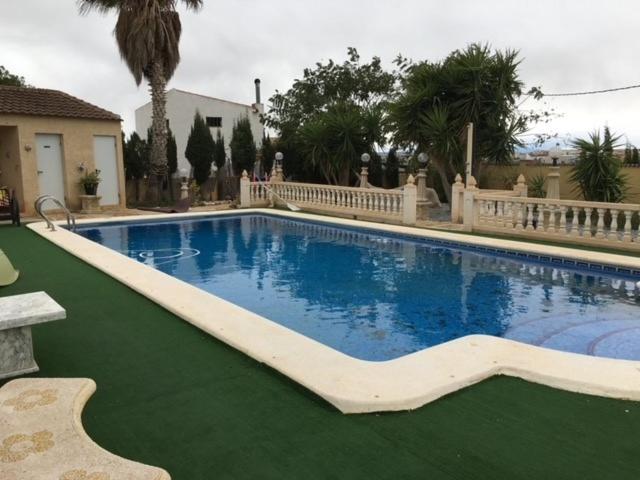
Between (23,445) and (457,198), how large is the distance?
1290cm

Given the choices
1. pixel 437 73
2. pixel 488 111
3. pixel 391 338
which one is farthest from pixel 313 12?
pixel 391 338

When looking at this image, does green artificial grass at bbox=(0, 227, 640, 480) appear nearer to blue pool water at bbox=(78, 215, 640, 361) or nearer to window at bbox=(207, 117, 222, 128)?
blue pool water at bbox=(78, 215, 640, 361)

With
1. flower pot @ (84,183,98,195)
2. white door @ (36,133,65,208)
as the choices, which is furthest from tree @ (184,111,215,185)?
white door @ (36,133,65,208)

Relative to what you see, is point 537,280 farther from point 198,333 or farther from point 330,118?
point 330,118

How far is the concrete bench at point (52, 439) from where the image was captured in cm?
291

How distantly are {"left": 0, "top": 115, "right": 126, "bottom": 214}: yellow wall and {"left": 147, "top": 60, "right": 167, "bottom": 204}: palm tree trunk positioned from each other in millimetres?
1968

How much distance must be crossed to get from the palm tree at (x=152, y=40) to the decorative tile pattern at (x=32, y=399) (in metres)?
18.0

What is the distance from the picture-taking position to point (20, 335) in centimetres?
438

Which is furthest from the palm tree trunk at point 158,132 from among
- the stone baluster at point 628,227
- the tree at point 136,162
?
the stone baluster at point 628,227

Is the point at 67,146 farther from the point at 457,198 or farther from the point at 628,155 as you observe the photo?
the point at 628,155

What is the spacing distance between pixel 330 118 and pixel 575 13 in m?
9.17

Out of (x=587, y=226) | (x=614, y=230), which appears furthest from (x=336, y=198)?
(x=614, y=230)

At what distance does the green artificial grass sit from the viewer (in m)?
3.02

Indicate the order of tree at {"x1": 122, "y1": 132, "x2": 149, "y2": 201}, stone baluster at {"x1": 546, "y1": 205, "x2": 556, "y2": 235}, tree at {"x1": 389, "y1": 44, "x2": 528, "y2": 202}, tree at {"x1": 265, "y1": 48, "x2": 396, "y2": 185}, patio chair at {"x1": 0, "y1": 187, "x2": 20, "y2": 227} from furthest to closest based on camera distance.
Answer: tree at {"x1": 122, "y1": 132, "x2": 149, "y2": 201}
tree at {"x1": 265, "y1": 48, "x2": 396, "y2": 185}
tree at {"x1": 389, "y1": 44, "x2": 528, "y2": 202}
patio chair at {"x1": 0, "y1": 187, "x2": 20, "y2": 227}
stone baluster at {"x1": 546, "y1": 205, "x2": 556, "y2": 235}
